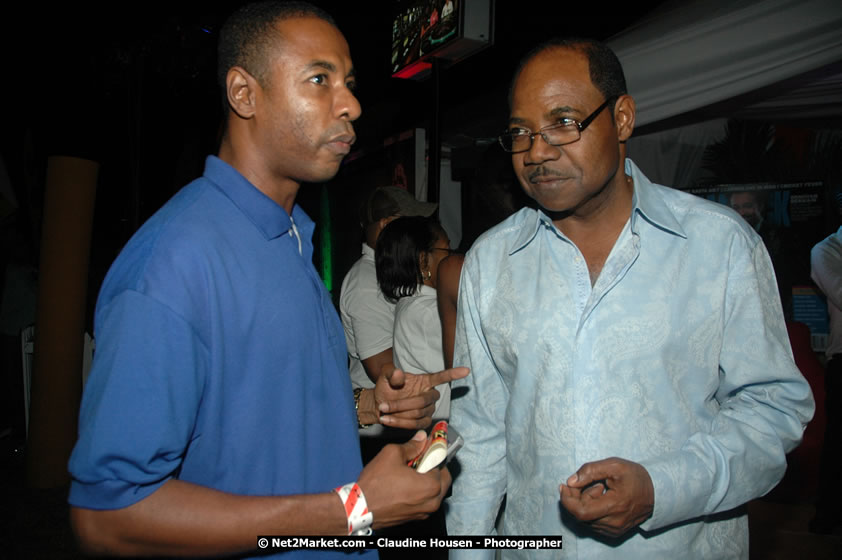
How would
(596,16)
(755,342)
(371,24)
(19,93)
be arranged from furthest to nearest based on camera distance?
1. (19,93)
2. (371,24)
3. (596,16)
4. (755,342)

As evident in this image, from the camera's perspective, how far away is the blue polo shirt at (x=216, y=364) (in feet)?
2.85

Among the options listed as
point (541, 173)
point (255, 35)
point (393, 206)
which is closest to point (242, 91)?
point (255, 35)

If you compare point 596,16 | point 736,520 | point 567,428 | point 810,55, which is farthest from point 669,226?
point 596,16

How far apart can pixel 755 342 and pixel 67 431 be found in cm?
553

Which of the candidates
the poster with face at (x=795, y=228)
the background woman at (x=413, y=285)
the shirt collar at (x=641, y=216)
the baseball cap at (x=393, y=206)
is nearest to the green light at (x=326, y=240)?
the baseball cap at (x=393, y=206)

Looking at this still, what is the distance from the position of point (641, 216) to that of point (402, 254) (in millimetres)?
1508

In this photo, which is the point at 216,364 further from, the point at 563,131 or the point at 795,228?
the point at 795,228

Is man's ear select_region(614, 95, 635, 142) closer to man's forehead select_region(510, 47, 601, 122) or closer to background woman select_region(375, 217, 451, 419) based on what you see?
man's forehead select_region(510, 47, 601, 122)

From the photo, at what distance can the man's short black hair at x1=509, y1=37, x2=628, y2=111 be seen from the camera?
4.76ft

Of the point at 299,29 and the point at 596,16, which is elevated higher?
the point at 596,16

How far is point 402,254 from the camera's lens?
2771 millimetres

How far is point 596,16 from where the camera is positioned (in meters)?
4.32

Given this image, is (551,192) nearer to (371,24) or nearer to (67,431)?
(67,431)

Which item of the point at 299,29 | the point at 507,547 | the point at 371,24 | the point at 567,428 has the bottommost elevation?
the point at 507,547
